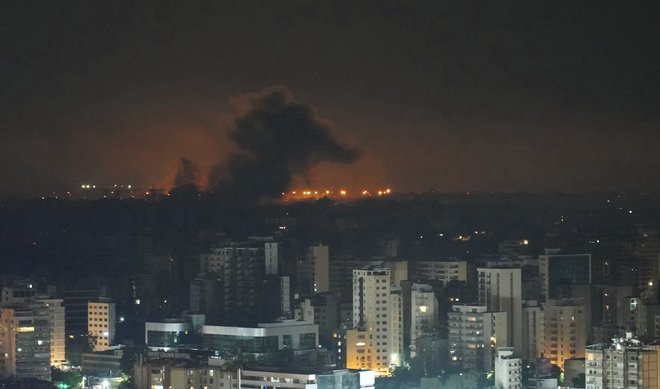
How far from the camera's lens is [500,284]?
15.9 metres

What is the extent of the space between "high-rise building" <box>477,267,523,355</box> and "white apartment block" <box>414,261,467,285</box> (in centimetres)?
154

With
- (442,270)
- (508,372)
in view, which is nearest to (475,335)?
(508,372)

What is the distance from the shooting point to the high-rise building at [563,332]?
15.0 meters

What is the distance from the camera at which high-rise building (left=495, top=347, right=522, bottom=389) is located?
1379 cm

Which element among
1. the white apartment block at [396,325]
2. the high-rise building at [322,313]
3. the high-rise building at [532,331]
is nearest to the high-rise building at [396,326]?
the white apartment block at [396,325]

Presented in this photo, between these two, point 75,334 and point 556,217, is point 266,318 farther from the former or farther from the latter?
point 556,217

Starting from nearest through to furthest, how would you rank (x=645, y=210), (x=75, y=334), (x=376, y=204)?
(x=75, y=334) → (x=645, y=210) → (x=376, y=204)

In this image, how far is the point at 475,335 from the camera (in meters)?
15.2

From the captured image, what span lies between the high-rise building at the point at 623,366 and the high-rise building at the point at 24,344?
4088 millimetres

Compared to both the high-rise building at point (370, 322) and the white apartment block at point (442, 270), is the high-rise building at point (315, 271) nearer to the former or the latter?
the white apartment block at point (442, 270)

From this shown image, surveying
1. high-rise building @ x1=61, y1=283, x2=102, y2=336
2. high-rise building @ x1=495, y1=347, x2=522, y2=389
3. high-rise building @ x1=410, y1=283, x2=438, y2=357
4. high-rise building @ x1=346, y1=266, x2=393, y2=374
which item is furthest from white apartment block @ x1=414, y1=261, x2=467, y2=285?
high-rise building @ x1=495, y1=347, x2=522, y2=389

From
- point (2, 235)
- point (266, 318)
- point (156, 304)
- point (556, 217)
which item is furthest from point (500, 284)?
point (2, 235)

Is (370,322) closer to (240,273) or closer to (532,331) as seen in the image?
(532,331)

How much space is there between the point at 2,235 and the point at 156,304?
3089 millimetres
